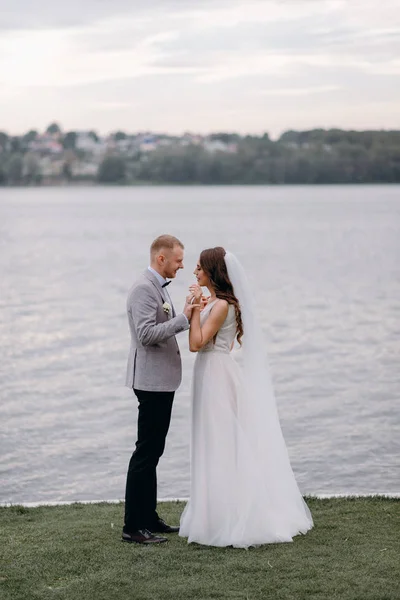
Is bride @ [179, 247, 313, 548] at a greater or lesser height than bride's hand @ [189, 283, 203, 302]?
lesser

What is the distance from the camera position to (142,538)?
7.22m

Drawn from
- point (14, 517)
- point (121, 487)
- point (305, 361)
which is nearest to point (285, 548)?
A: point (14, 517)

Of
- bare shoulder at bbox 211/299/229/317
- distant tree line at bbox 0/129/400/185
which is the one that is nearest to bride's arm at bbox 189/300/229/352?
bare shoulder at bbox 211/299/229/317

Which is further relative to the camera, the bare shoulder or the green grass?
the bare shoulder

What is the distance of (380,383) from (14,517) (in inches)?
413

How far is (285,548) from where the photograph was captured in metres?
6.93

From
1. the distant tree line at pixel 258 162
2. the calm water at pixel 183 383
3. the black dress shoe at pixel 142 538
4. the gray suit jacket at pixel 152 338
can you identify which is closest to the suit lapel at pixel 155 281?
the gray suit jacket at pixel 152 338

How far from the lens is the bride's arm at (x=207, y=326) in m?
7.05

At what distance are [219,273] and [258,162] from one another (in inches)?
6576

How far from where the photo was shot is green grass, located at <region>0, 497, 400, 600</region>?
612 centimetres

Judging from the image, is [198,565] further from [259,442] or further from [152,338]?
[152,338]

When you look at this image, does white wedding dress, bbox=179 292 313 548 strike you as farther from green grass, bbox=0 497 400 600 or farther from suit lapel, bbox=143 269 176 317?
suit lapel, bbox=143 269 176 317

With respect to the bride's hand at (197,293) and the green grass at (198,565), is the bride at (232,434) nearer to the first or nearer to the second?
the bride's hand at (197,293)

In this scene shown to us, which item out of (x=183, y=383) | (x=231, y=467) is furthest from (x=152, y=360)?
(x=183, y=383)
